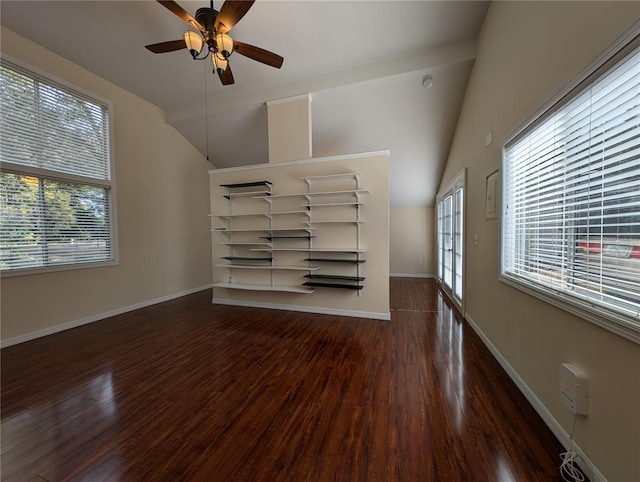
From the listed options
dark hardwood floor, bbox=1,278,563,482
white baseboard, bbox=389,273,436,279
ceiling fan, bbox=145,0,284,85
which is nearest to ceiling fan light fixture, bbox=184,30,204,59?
ceiling fan, bbox=145,0,284,85

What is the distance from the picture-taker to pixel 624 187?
107 cm

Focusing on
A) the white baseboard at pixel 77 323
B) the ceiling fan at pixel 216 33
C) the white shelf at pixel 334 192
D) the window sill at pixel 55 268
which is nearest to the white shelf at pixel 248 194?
the white shelf at pixel 334 192

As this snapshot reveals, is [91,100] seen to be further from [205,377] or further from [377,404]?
[377,404]

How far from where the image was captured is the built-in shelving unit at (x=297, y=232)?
3.55 metres

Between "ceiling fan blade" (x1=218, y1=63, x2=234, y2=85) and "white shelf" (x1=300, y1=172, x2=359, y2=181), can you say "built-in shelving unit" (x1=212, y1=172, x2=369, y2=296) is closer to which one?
"white shelf" (x1=300, y1=172, x2=359, y2=181)

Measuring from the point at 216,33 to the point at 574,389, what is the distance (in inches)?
143

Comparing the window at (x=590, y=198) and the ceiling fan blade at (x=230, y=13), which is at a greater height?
the ceiling fan blade at (x=230, y=13)

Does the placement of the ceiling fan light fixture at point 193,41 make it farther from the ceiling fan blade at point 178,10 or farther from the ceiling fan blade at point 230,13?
the ceiling fan blade at point 230,13

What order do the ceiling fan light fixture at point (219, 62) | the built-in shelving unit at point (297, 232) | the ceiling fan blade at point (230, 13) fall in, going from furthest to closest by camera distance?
the built-in shelving unit at point (297, 232)
the ceiling fan light fixture at point (219, 62)
the ceiling fan blade at point (230, 13)

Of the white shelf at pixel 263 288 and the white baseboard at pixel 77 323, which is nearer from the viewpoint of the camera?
the white baseboard at pixel 77 323

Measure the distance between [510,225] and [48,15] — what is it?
5258mm

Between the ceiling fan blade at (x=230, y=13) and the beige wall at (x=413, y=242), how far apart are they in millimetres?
5393

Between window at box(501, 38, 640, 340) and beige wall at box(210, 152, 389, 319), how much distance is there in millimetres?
1688

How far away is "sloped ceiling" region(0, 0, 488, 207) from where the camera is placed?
2.63m
